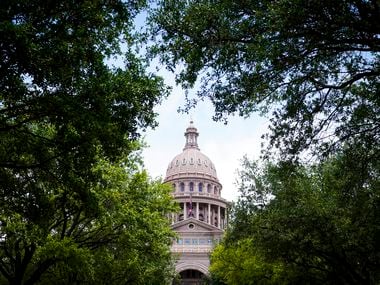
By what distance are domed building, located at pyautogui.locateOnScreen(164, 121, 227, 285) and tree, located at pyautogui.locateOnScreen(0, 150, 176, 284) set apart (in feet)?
176

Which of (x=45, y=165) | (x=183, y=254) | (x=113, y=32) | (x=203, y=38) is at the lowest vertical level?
(x=45, y=165)

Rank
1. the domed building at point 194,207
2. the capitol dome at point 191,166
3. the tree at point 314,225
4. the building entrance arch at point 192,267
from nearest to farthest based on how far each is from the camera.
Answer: the tree at point 314,225
the building entrance arch at point 192,267
the domed building at point 194,207
the capitol dome at point 191,166

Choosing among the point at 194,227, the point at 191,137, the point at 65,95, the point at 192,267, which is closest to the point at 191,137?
the point at 191,137

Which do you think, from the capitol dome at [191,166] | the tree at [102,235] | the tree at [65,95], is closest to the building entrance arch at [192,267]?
the capitol dome at [191,166]

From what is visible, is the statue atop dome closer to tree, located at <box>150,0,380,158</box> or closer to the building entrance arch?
the building entrance arch

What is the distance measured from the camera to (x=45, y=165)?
13.8 meters

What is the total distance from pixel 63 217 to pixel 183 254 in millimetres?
58077

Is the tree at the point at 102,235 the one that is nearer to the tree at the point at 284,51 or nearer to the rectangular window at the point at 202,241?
the tree at the point at 284,51

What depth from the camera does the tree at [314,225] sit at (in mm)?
20594

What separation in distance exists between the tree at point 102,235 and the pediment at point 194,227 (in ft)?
183

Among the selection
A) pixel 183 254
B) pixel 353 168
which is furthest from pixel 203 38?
pixel 183 254

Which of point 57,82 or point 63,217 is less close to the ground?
point 63,217

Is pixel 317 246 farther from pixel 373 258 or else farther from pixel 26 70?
pixel 26 70

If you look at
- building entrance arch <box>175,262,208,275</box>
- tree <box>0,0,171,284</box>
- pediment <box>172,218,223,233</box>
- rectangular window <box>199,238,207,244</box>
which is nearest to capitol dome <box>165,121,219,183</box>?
pediment <box>172,218,223,233</box>
